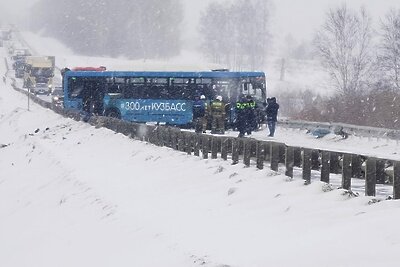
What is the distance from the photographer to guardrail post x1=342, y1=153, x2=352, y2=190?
1108 centimetres

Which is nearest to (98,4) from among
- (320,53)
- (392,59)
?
(320,53)

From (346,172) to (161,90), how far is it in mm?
23172

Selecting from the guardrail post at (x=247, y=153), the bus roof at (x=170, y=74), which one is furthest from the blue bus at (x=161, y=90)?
the guardrail post at (x=247, y=153)

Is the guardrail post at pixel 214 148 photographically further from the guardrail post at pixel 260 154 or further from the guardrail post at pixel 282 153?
the guardrail post at pixel 282 153

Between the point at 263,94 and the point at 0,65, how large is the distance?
3343 inches

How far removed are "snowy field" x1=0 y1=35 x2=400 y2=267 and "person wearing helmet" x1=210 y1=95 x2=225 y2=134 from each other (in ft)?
17.8

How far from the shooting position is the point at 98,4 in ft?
405

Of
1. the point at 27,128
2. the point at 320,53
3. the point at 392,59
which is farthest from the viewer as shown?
the point at 320,53

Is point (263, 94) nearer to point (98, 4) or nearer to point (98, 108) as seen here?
point (98, 108)

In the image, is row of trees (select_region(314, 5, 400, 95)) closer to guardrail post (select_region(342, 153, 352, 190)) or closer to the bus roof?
the bus roof

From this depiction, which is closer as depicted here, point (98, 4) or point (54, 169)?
point (54, 169)

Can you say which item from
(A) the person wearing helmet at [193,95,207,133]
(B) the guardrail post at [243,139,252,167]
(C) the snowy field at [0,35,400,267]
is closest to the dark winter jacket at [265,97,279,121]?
(A) the person wearing helmet at [193,95,207,133]

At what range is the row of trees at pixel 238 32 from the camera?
108562 mm

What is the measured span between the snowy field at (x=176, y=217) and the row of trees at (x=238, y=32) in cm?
8766
